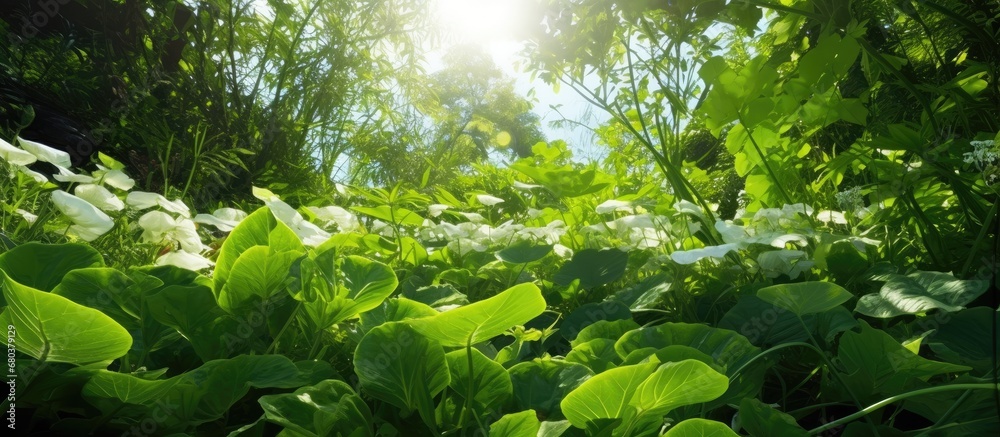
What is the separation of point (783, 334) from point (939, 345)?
0.38ft

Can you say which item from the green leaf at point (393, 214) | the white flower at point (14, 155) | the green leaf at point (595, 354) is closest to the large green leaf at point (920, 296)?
the green leaf at point (595, 354)

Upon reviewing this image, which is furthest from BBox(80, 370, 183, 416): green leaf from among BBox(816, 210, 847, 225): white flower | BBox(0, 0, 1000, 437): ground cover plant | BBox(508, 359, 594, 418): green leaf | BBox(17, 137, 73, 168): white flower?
BBox(816, 210, 847, 225): white flower

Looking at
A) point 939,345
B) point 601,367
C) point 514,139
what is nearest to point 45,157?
point 601,367

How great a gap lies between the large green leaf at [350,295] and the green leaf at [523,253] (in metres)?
0.25

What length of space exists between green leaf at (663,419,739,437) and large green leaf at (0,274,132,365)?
318 millimetres

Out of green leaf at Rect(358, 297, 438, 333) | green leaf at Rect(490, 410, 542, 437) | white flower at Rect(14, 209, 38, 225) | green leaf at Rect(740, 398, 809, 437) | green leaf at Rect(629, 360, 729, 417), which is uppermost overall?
white flower at Rect(14, 209, 38, 225)

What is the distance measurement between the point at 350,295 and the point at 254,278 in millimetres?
72

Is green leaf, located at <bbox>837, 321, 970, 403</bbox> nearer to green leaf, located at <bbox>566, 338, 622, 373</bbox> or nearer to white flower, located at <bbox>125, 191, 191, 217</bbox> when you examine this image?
green leaf, located at <bbox>566, 338, 622, 373</bbox>

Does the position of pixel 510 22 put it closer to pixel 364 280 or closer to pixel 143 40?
pixel 364 280

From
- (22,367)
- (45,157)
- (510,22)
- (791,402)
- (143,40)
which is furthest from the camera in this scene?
(143,40)

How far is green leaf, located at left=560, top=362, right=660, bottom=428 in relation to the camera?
323 millimetres

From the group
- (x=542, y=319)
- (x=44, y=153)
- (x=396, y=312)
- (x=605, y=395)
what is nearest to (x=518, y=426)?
(x=605, y=395)

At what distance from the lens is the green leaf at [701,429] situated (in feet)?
1.03

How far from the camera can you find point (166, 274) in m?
0.50
